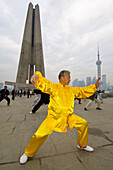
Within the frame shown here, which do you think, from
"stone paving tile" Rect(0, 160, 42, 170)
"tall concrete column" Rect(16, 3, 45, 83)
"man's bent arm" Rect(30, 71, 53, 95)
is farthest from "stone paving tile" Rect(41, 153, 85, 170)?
"tall concrete column" Rect(16, 3, 45, 83)

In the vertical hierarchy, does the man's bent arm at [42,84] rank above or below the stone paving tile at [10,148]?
above

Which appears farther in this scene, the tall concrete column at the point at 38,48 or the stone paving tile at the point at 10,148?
the tall concrete column at the point at 38,48

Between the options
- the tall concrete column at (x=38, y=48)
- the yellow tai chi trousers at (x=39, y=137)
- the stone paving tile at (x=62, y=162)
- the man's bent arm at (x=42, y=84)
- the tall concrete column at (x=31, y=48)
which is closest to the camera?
the stone paving tile at (x=62, y=162)

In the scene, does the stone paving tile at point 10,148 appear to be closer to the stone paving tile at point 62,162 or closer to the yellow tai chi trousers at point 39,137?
the yellow tai chi trousers at point 39,137

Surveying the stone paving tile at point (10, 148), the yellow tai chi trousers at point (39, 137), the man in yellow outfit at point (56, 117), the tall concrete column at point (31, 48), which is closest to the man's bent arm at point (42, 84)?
the man in yellow outfit at point (56, 117)

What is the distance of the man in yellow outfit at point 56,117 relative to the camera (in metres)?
1.51

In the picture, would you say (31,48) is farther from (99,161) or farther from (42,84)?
(99,161)

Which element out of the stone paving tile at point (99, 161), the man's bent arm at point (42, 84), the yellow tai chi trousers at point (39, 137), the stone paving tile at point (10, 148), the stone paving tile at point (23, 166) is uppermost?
the man's bent arm at point (42, 84)

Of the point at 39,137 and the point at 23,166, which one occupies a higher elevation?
the point at 39,137

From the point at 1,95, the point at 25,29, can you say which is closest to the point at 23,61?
the point at 25,29

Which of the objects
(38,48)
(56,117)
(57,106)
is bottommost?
(56,117)

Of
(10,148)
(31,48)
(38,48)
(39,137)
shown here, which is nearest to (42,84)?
(39,137)

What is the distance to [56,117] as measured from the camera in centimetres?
161

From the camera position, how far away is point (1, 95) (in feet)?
24.5
